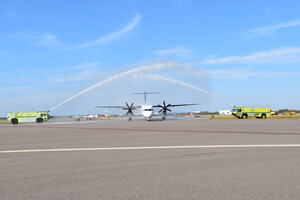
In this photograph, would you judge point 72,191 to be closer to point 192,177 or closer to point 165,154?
point 192,177

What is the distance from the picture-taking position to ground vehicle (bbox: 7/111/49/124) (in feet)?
180

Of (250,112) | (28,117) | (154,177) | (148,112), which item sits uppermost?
(148,112)

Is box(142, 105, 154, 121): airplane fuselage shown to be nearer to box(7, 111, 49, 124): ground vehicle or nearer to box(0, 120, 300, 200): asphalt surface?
box(7, 111, 49, 124): ground vehicle

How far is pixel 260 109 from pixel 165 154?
202 feet

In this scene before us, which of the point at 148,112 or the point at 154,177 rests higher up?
the point at 148,112

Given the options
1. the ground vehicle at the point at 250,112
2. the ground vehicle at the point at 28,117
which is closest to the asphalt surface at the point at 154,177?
the ground vehicle at the point at 28,117

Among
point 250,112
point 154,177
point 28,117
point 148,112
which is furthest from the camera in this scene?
point 250,112

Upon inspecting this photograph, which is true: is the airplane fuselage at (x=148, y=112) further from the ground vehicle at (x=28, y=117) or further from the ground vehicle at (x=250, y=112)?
the ground vehicle at (x=250, y=112)

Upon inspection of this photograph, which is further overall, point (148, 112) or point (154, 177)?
point (148, 112)

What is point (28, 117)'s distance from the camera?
187ft

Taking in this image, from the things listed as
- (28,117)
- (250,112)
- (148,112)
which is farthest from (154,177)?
(250,112)

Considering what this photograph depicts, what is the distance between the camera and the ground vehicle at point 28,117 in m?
54.8

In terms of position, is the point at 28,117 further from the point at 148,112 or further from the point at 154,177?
the point at 154,177

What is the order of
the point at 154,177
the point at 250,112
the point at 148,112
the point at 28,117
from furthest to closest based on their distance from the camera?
the point at 250,112
the point at 28,117
the point at 148,112
the point at 154,177
